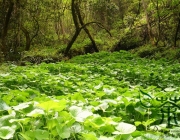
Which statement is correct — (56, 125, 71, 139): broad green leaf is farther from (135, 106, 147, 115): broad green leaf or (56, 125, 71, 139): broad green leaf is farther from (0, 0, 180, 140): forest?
(135, 106, 147, 115): broad green leaf

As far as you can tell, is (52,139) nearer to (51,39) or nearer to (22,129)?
(22,129)

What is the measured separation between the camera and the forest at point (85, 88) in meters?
1.35

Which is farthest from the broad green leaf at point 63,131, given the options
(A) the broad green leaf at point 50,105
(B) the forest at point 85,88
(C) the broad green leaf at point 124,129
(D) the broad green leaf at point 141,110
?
(D) the broad green leaf at point 141,110

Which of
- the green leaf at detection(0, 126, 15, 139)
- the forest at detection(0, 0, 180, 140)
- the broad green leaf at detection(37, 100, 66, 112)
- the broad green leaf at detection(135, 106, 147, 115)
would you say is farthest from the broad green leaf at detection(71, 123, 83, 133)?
the broad green leaf at detection(135, 106, 147, 115)

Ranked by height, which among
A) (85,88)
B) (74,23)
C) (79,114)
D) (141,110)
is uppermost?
(74,23)

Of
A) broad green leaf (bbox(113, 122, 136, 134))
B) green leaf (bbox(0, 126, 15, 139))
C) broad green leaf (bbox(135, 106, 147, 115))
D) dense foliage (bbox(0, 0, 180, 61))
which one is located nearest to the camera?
green leaf (bbox(0, 126, 15, 139))

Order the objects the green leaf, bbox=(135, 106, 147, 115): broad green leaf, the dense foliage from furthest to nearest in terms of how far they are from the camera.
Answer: the dense foliage, bbox=(135, 106, 147, 115): broad green leaf, the green leaf

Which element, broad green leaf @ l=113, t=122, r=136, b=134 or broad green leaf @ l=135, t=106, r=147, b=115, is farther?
broad green leaf @ l=135, t=106, r=147, b=115

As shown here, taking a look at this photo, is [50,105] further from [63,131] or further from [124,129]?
[124,129]

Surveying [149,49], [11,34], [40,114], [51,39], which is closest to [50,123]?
[40,114]

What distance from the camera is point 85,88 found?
3457 millimetres

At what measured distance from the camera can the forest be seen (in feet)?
4.44

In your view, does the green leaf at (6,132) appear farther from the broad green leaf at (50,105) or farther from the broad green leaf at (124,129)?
the broad green leaf at (124,129)

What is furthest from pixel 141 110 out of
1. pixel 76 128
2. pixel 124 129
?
pixel 76 128
